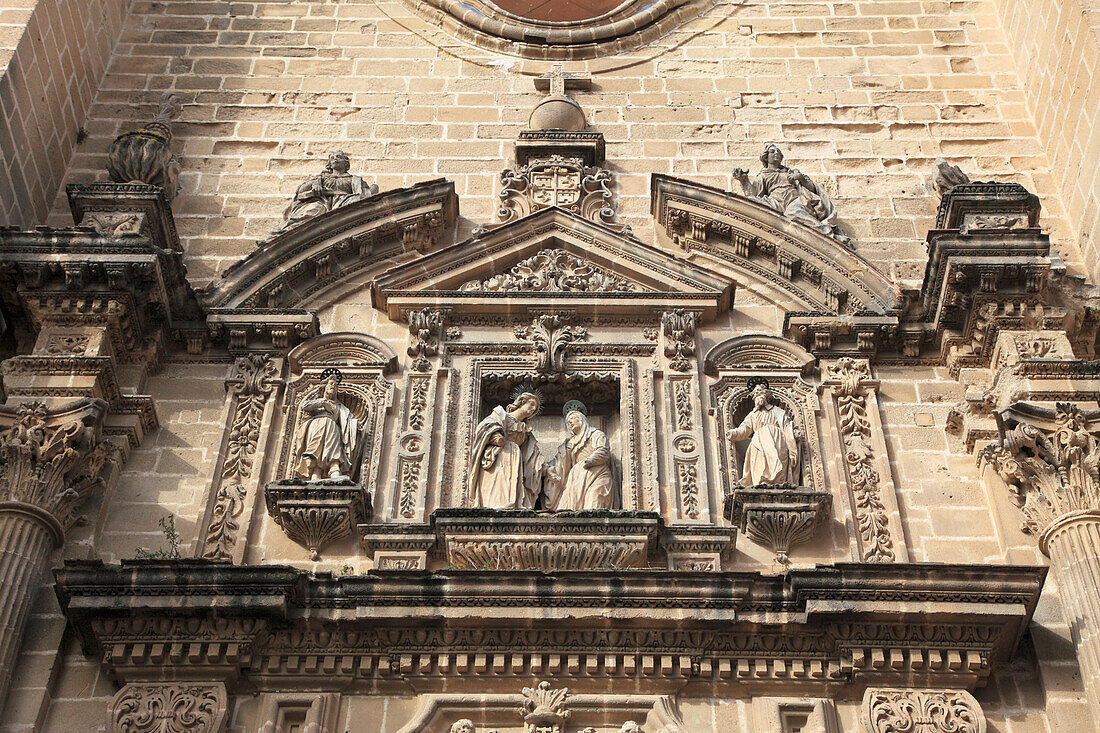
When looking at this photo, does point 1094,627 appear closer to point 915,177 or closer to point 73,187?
point 915,177

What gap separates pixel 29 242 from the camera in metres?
11.8

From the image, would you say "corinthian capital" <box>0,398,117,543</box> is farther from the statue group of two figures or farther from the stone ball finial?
the stone ball finial

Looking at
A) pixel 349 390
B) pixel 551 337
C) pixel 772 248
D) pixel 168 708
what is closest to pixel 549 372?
pixel 551 337

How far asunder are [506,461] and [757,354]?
2.35 metres

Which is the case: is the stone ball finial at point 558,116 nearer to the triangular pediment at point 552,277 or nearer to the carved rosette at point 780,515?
the triangular pediment at point 552,277

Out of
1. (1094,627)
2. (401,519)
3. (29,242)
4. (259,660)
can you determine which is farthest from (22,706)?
(1094,627)

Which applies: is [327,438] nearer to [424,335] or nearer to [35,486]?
[424,335]

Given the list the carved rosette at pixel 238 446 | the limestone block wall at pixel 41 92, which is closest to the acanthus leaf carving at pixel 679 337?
the carved rosette at pixel 238 446

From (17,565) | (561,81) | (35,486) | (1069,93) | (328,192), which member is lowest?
(17,565)

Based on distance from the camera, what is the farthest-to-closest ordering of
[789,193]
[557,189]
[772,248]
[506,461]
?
[557,189], [789,193], [772,248], [506,461]

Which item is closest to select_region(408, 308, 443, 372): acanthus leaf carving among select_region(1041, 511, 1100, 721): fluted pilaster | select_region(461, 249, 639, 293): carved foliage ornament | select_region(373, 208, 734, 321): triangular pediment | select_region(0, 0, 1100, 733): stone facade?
select_region(0, 0, 1100, 733): stone facade

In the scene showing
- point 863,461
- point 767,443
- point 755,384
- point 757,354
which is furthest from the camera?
point 757,354

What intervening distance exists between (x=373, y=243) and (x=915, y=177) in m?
4.80

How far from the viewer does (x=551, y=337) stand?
1194 cm
